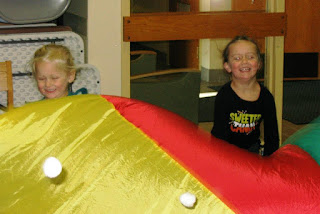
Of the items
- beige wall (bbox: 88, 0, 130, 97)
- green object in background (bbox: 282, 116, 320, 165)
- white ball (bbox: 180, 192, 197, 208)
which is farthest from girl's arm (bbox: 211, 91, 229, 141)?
white ball (bbox: 180, 192, 197, 208)

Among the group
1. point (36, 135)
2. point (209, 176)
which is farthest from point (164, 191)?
point (36, 135)

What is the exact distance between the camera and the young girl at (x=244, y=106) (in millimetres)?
2299

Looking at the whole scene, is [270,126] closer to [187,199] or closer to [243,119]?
[243,119]

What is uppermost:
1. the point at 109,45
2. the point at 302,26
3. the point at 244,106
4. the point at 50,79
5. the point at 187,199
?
the point at 302,26

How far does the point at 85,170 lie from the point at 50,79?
0.83 metres

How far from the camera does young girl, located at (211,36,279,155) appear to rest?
7.54ft

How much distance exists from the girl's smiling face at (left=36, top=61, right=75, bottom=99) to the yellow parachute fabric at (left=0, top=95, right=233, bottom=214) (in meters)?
0.64

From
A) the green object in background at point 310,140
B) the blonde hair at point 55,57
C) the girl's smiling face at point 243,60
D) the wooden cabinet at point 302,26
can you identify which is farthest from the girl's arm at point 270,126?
the wooden cabinet at point 302,26

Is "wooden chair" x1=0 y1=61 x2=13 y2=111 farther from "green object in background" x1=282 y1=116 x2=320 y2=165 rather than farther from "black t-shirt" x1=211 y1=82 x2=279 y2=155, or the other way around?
"green object in background" x1=282 y1=116 x2=320 y2=165

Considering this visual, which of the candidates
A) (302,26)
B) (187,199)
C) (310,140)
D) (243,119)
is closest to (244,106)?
(243,119)

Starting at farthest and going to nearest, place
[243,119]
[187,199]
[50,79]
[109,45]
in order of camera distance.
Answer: [109,45]
[243,119]
[50,79]
[187,199]

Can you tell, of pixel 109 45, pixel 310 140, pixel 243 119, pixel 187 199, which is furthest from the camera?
pixel 109 45

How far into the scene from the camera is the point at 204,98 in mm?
3193

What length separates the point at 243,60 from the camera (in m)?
2.36
